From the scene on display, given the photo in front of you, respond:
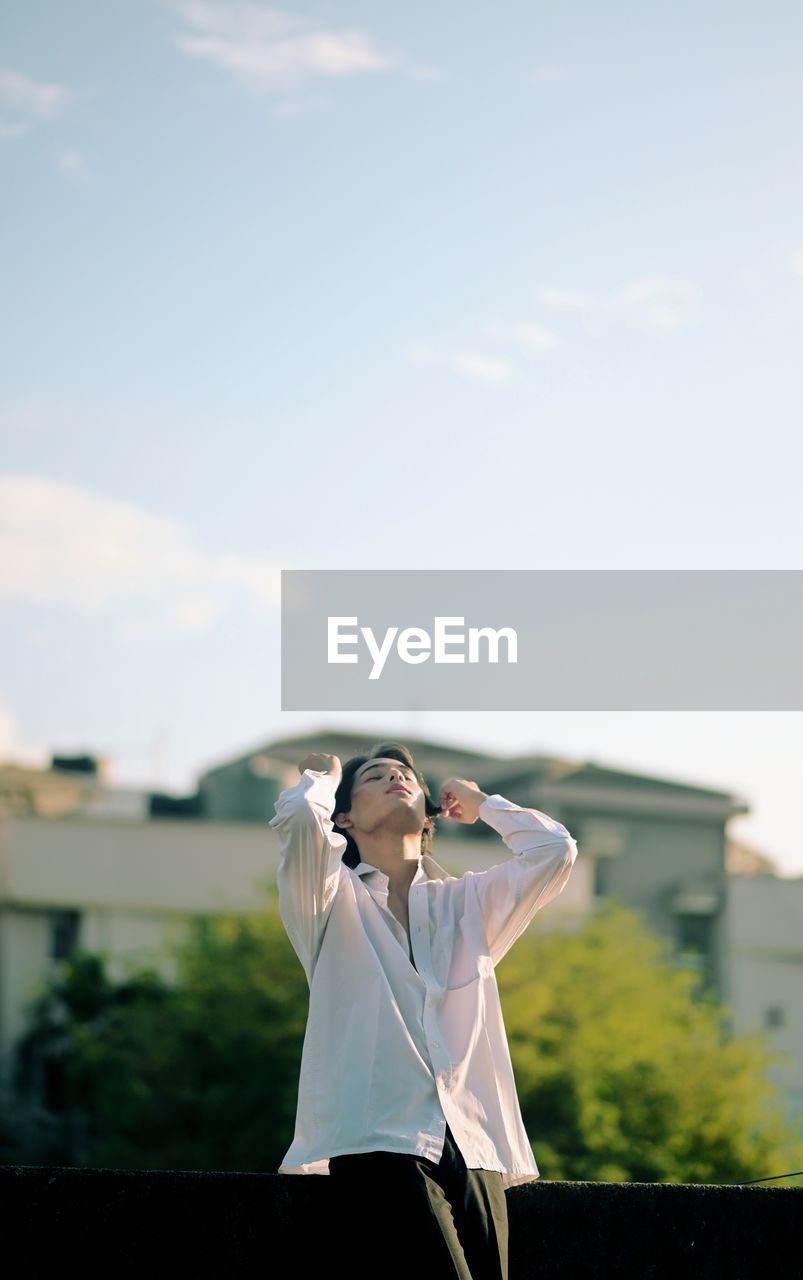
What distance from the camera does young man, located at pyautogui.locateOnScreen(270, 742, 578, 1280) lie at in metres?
3.30

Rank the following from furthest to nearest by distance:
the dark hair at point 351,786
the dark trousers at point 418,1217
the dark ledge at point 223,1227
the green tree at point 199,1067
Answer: the green tree at point 199,1067 < the dark hair at point 351,786 < the dark ledge at point 223,1227 < the dark trousers at point 418,1217

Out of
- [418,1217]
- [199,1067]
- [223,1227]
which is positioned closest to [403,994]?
[418,1217]

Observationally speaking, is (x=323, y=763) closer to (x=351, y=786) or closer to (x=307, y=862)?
(x=351, y=786)

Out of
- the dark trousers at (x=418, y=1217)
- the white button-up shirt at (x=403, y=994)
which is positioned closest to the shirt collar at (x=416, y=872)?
the white button-up shirt at (x=403, y=994)

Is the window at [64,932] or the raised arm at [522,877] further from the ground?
the raised arm at [522,877]

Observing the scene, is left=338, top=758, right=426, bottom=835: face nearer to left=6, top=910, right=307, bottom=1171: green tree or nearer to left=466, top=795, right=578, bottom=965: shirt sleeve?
left=466, top=795, right=578, bottom=965: shirt sleeve

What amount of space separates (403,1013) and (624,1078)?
21601 millimetres

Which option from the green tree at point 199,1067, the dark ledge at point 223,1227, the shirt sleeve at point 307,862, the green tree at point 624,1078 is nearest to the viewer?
the shirt sleeve at point 307,862

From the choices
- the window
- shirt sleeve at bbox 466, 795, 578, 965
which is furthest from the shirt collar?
the window

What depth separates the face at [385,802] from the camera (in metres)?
3.76

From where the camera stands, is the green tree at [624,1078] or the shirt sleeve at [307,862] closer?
the shirt sleeve at [307,862]

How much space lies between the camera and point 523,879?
3721 millimetres

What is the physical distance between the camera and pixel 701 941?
38.1m

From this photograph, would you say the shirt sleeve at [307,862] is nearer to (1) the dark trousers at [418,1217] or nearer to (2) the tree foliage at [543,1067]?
(1) the dark trousers at [418,1217]
